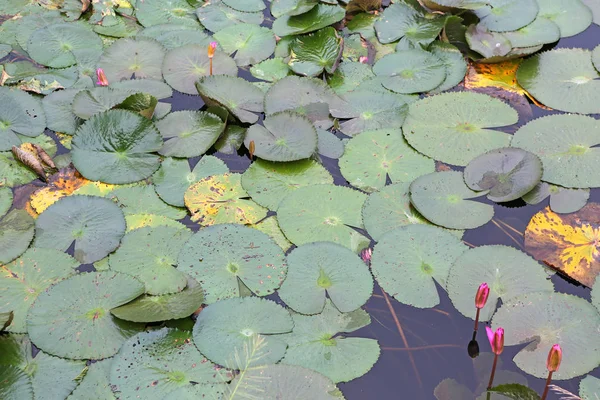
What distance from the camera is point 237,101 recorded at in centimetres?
374

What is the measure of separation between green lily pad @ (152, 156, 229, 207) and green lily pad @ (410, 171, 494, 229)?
103cm

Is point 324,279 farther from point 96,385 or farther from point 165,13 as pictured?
point 165,13

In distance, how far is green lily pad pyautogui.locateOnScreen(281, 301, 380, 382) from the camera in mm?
2545

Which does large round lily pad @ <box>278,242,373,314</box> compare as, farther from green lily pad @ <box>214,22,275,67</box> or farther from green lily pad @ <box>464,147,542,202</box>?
green lily pad @ <box>214,22,275,67</box>

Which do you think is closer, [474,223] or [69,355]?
[69,355]

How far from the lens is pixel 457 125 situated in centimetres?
362

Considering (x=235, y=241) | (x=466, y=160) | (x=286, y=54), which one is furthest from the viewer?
(x=286, y=54)

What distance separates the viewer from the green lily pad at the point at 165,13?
445cm

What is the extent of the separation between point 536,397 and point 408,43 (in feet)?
8.35

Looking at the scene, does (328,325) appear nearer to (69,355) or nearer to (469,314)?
(469,314)

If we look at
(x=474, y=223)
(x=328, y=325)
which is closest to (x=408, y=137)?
(x=474, y=223)

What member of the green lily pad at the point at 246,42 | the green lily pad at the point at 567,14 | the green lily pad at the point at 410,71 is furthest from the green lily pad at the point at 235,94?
the green lily pad at the point at 567,14

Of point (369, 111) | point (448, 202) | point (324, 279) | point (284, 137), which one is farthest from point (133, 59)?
point (448, 202)

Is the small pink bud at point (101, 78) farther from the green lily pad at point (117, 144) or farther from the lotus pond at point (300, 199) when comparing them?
the green lily pad at point (117, 144)
